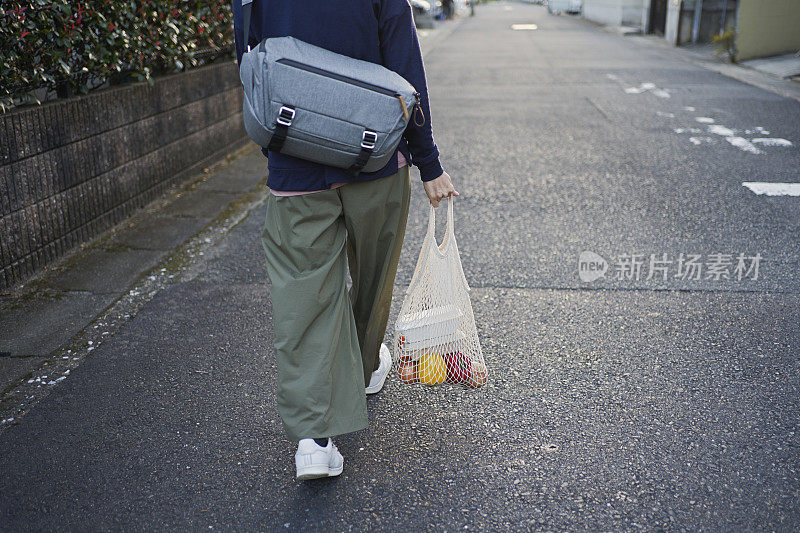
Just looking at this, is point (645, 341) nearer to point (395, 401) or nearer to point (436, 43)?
point (395, 401)

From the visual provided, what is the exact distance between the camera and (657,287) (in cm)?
392

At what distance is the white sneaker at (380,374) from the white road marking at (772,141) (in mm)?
5585

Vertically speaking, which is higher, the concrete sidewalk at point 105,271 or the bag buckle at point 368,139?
the bag buckle at point 368,139

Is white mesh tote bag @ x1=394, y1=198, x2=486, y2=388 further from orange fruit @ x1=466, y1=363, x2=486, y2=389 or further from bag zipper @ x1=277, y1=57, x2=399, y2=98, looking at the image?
bag zipper @ x1=277, y1=57, x2=399, y2=98

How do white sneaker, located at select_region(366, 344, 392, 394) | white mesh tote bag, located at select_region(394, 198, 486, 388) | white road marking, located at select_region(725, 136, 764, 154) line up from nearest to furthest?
white mesh tote bag, located at select_region(394, 198, 486, 388) < white sneaker, located at select_region(366, 344, 392, 394) < white road marking, located at select_region(725, 136, 764, 154)

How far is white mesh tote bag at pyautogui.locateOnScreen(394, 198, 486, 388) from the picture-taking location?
276cm

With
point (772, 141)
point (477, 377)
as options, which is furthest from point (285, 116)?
point (772, 141)

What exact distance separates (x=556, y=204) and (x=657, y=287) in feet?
5.26

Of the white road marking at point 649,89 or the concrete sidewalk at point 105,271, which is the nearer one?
the concrete sidewalk at point 105,271

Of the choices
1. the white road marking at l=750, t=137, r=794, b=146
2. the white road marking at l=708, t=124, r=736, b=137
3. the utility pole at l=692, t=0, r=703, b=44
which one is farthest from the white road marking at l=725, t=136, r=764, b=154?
the utility pole at l=692, t=0, r=703, b=44

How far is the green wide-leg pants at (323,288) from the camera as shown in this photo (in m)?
2.22

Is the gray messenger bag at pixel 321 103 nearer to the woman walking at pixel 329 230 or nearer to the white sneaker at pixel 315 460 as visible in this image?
the woman walking at pixel 329 230

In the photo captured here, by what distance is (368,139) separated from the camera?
6.69 ft

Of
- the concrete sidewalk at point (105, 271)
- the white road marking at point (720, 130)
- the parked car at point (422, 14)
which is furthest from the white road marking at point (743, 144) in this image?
the parked car at point (422, 14)
